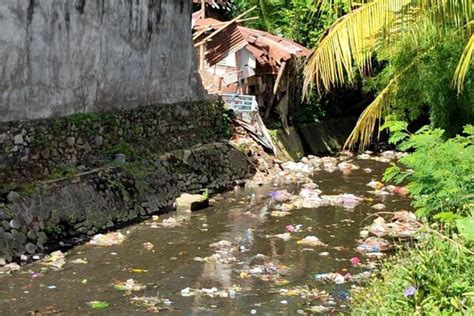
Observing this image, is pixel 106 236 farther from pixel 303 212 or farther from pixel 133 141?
pixel 303 212

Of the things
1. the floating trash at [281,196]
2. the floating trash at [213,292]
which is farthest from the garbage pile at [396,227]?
the floating trash at [213,292]

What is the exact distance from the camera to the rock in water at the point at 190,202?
11250mm

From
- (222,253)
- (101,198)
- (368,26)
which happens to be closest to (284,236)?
(222,253)

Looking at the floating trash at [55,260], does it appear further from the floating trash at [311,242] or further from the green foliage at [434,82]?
the green foliage at [434,82]

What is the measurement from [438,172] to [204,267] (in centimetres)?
301

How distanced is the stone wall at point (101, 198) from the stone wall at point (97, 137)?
11.2 inches

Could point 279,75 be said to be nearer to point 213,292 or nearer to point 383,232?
point 383,232

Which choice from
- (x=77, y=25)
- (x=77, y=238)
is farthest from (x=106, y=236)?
(x=77, y=25)

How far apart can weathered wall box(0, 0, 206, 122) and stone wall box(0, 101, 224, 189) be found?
0.63 ft

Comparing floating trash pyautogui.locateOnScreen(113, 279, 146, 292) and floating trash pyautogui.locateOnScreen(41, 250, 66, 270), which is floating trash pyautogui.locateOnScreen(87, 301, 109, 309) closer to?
floating trash pyautogui.locateOnScreen(113, 279, 146, 292)

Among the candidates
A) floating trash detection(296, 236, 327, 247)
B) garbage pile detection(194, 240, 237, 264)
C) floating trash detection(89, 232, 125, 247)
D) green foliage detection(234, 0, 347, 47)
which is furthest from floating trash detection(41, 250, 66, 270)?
green foliage detection(234, 0, 347, 47)

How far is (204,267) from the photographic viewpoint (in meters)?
8.27

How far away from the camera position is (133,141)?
11719mm

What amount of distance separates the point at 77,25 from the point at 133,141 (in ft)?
7.59
